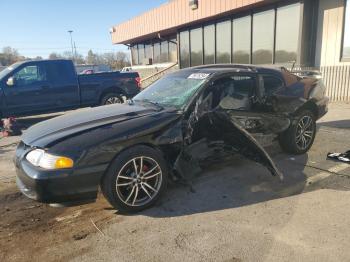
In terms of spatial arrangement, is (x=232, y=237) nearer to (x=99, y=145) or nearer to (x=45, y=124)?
(x=99, y=145)

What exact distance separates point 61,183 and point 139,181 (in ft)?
2.76

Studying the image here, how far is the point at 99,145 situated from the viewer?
3268 mm

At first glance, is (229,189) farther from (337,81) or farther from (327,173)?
(337,81)

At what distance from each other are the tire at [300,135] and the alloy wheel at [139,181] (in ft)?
8.08

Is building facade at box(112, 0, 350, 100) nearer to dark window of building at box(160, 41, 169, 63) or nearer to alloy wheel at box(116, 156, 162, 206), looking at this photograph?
dark window of building at box(160, 41, 169, 63)

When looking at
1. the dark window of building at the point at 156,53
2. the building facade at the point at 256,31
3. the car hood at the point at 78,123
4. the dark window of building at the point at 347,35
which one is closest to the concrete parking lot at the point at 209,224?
the car hood at the point at 78,123

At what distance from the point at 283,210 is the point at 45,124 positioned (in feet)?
10.1

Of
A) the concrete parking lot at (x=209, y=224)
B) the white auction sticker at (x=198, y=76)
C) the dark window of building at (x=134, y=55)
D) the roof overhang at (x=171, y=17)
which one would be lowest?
the concrete parking lot at (x=209, y=224)

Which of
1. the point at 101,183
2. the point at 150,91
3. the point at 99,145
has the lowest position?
the point at 101,183

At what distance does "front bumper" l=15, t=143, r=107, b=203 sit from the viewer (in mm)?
3117

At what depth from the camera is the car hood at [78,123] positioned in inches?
136

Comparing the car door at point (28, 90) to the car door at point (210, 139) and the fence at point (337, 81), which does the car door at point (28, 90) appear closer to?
the car door at point (210, 139)

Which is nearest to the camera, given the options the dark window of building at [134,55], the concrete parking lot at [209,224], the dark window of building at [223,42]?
the concrete parking lot at [209,224]

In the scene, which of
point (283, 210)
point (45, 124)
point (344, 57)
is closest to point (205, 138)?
point (283, 210)
